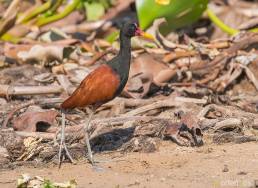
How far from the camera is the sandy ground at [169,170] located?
5.79 metres

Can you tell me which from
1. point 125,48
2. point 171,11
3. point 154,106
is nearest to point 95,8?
point 171,11

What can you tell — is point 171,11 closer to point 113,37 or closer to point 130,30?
point 113,37

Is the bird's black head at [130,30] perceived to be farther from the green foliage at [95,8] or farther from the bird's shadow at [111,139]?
the green foliage at [95,8]

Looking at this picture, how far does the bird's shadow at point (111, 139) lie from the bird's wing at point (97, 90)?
59cm

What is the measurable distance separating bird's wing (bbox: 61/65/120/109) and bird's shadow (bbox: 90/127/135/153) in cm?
59

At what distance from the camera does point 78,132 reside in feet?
23.4

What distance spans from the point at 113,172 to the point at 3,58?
3504 millimetres

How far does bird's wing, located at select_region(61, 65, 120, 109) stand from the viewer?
6.43 m

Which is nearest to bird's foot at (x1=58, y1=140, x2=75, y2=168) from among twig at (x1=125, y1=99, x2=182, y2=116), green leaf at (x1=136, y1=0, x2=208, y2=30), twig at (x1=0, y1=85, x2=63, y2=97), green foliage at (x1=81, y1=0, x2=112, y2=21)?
twig at (x1=125, y1=99, x2=182, y2=116)

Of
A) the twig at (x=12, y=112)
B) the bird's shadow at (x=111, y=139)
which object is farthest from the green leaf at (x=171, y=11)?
the bird's shadow at (x=111, y=139)

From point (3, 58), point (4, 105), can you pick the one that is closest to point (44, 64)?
point (3, 58)

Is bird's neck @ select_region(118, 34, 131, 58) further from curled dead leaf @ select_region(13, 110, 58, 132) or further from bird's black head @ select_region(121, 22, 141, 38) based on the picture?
curled dead leaf @ select_region(13, 110, 58, 132)

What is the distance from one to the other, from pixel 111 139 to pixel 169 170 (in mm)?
1064

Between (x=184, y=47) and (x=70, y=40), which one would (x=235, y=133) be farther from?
(x=70, y=40)
